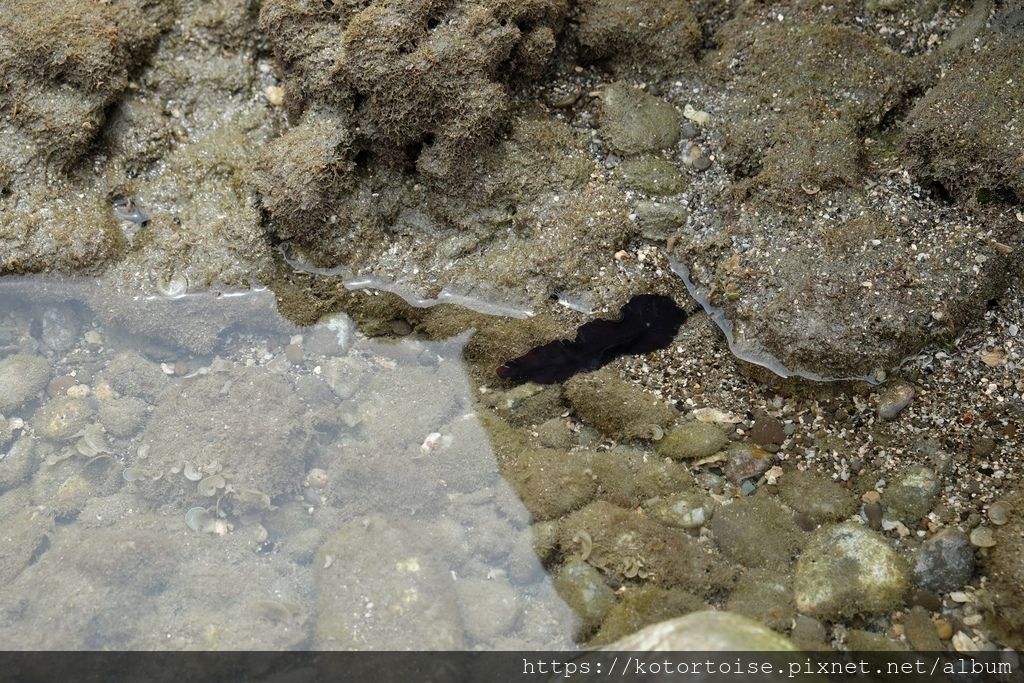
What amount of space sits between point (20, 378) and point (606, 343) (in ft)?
9.45

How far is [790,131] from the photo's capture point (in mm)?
3551

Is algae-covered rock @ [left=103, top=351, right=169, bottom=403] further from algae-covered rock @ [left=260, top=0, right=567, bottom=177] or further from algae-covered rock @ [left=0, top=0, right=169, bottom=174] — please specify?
algae-covered rock @ [left=260, top=0, right=567, bottom=177]

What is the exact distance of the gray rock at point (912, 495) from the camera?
304 cm

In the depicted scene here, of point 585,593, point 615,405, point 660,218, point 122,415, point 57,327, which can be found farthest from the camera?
point 57,327

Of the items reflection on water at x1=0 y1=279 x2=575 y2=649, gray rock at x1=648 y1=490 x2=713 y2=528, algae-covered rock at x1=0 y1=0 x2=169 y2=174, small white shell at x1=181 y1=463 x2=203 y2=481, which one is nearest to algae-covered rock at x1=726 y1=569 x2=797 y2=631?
gray rock at x1=648 y1=490 x2=713 y2=528

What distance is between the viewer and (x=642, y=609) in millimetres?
2932

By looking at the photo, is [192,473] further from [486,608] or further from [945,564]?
[945,564]

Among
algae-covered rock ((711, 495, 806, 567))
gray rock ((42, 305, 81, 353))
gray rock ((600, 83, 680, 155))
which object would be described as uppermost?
gray rock ((600, 83, 680, 155))

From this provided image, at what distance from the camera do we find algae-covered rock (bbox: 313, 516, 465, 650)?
307 cm

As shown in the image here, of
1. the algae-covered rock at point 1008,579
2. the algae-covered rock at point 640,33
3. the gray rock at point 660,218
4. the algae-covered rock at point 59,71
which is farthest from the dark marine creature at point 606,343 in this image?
the algae-covered rock at point 59,71

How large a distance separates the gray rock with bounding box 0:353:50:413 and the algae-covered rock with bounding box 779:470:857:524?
3.54 metres

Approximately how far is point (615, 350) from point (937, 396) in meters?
1.36

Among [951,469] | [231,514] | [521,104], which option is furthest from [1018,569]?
[231,514]

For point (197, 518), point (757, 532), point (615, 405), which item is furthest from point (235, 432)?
point (757, 532)
